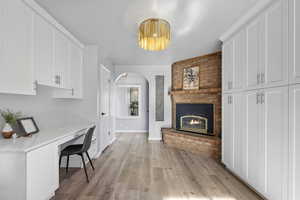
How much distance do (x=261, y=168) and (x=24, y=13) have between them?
331 centimetres

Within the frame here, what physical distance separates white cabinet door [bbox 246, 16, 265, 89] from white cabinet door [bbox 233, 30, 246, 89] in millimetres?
102

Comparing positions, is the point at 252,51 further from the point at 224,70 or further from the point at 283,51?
the point at 224,70

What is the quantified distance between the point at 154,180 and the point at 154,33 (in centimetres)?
222

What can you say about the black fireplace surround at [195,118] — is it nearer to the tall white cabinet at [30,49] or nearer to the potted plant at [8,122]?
the tall white cabinet at [30,49]

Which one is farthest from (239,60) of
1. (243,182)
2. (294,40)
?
(243,182)

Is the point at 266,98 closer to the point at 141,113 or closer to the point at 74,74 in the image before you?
the point at 74,74

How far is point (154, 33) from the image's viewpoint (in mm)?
2406

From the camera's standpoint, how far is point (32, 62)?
204 cm

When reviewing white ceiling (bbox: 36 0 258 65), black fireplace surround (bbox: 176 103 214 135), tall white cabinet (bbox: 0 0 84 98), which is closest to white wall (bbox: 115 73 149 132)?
black fireplace surround (bbox: 176 103 214 135)

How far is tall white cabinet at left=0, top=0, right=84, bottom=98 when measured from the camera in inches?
66.0

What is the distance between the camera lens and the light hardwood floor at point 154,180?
225cm

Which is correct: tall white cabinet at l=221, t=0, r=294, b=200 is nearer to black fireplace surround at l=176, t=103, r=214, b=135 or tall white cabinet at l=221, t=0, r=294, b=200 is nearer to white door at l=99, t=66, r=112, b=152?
black fireplace surround at l=176, t=103, r=214, b=135

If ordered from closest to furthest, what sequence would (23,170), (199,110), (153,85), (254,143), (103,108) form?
(23,170), (254,143), (103,108), (199,110), (153,85)

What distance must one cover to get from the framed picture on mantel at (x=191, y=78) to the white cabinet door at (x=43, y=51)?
3312 mm
